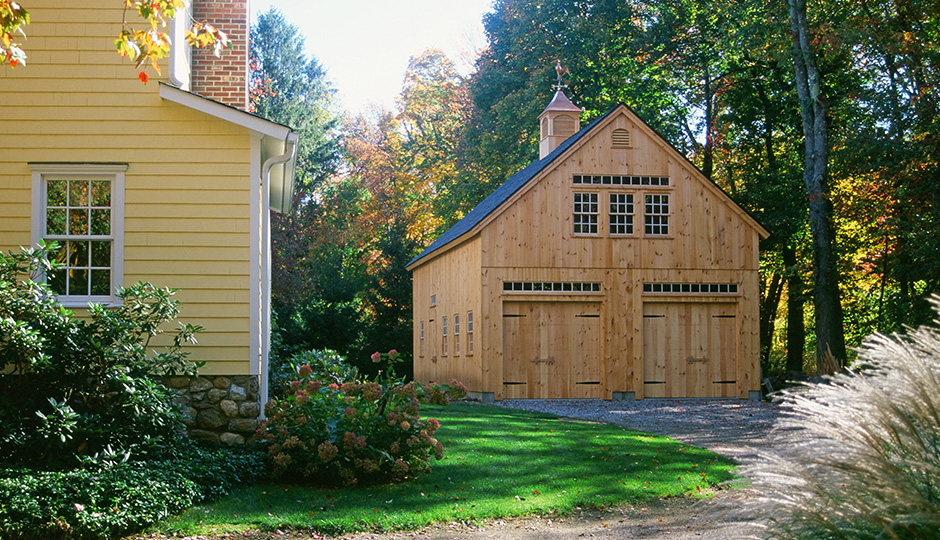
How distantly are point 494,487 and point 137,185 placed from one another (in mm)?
5541

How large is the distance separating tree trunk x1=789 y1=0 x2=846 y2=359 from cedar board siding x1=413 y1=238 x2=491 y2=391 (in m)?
7.73

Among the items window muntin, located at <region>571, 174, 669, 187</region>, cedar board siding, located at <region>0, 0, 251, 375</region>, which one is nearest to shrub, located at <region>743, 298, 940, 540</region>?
cedar board siding, located at <region>0, 0, 251, 375</region>

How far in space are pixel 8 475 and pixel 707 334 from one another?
1601cm

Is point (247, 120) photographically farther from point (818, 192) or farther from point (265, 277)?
point (818, 192)

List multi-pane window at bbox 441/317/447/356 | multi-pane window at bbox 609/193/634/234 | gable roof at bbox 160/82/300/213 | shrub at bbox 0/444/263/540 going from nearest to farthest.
Result: 1. shrub at bbox 0/444/263/540
2. gable roof at bbox 160/82/300/213
3. multi-pane window at bbox 609/193/634/234
4. multi-pane window at bbox 441/317/447/356

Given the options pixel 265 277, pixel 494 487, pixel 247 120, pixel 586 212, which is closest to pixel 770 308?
pixel 586 212

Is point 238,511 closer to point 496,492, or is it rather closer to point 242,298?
point 496,492

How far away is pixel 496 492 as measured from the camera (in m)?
8.42

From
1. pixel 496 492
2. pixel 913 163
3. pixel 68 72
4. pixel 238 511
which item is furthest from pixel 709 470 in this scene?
pixel 913 163

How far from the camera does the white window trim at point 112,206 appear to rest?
9961 millimetres

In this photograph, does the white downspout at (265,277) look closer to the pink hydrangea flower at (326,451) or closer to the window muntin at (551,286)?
the pink hydrangea flower at (326,451)

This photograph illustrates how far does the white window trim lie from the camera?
996 cm

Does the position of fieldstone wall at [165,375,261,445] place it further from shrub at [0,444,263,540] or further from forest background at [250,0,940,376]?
forest background at [250,0,940,376]

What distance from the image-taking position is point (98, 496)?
681cm
